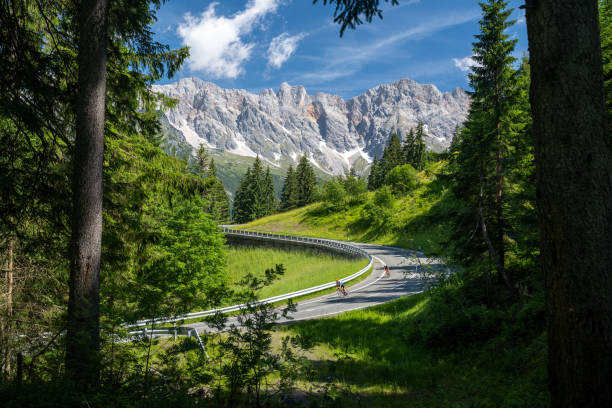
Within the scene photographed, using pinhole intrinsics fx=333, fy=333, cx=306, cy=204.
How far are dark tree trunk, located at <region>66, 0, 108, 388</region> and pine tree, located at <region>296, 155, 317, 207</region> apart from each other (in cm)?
6944

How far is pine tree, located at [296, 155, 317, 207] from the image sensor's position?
246 ft

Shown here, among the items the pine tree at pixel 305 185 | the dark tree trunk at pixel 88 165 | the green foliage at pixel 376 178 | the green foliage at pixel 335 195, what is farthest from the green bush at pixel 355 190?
the dark tree trunk at pixel 88 165

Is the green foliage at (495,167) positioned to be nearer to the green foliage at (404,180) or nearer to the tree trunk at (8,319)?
the tree trunk at (8,319)

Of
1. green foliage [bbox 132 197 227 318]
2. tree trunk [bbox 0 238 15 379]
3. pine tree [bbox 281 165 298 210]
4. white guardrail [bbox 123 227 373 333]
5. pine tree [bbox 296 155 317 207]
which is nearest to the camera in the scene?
tree trunk [bbox 0 238 15 379]

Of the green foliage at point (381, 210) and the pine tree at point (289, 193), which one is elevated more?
the pine tree at point (289, 193)

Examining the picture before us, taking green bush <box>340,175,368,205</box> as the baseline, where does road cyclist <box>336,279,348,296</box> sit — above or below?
below

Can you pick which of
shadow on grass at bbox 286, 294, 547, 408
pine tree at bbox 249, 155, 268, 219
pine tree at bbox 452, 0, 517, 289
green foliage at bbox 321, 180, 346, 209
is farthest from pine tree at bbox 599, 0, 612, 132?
pine tree at bbox 249, 155, 268, 219

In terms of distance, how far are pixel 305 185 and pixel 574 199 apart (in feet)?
243

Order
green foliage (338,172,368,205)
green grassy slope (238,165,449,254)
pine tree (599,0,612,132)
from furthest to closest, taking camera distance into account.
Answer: green foliage (338,172,368,205) → green grassy slope (238,165,449,254) → pine tree (599,0,612,132)

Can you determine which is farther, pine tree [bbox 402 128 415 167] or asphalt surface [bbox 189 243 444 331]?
pine tree [bbox 402 128 415 167]

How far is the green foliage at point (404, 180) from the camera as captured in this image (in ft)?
179

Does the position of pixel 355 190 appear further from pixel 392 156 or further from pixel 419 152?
pixel 419 152

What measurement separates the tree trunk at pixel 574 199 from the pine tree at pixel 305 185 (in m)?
71.5

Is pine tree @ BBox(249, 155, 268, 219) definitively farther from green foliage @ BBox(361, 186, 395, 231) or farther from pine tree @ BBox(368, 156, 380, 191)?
green foliage @ BBox(361, 186, 395, 231)
